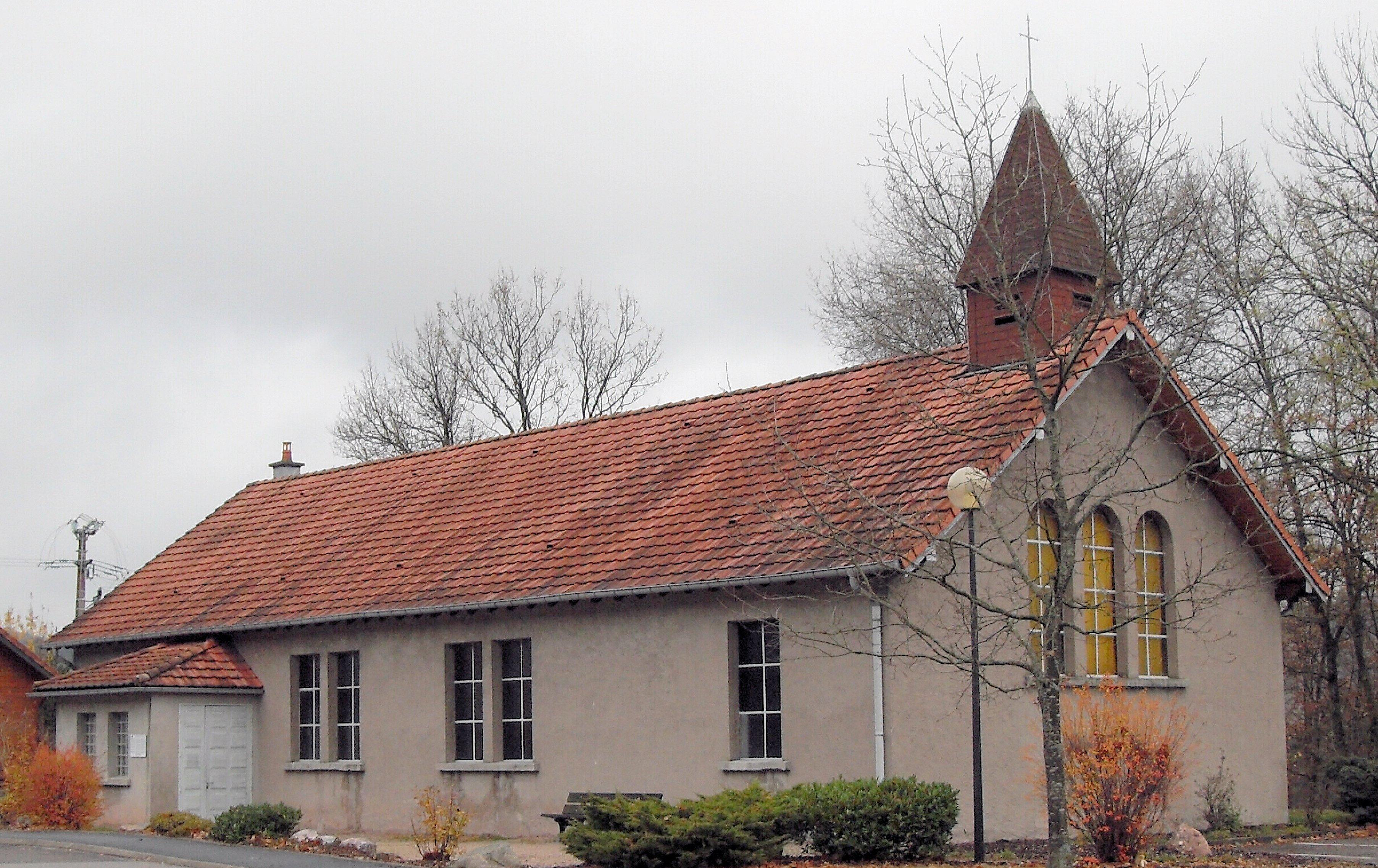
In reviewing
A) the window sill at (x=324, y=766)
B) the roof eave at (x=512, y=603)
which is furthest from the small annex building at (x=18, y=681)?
the window sill at (x=324, y=766)

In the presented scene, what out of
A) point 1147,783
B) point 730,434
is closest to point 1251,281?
point 730,434

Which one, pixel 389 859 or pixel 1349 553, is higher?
pixel 1349 553

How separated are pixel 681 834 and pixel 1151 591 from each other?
974 cm

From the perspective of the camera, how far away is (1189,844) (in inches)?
708

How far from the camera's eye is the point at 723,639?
1989cm

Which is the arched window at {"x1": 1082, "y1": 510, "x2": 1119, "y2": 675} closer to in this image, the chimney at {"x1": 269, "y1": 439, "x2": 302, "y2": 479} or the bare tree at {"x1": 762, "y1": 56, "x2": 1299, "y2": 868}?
the bare tree at {"x1": 762, "y1": 56, "x2": 1299, "y2": 868}

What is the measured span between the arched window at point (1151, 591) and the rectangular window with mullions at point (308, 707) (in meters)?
13.1

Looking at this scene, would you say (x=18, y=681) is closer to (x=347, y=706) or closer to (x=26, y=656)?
(x=26, y=656)

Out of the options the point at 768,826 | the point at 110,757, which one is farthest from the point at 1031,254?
the point at 110,757

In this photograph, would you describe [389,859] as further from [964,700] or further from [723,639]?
[964,700]

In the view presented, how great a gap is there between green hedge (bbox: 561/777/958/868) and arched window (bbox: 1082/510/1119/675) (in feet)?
16.8

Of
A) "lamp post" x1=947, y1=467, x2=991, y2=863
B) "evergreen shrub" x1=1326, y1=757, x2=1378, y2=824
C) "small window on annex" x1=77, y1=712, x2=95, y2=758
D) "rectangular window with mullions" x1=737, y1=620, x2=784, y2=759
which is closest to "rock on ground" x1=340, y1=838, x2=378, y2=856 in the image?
"rectangular window with mullions" x1=737, y1=620, x2=784, y2=759

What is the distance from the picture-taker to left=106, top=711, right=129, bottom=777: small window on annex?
26.9m

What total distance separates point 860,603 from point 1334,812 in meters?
11.9
